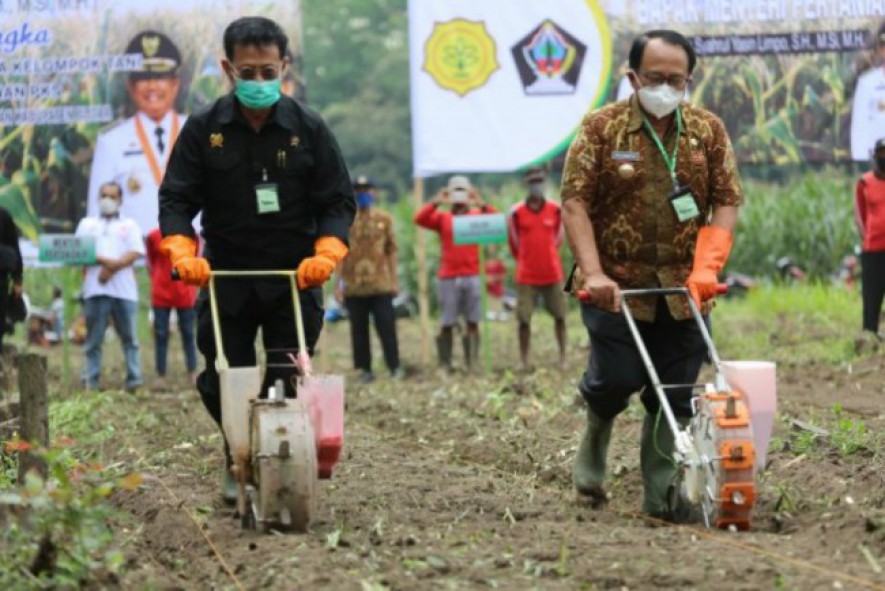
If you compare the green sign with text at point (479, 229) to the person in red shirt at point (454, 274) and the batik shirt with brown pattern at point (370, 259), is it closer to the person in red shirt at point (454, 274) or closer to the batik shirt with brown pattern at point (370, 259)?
the person in red shirt at point (454, 274)

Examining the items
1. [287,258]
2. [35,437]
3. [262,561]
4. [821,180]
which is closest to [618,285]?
[287,258]

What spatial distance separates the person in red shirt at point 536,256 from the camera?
15.9 meters

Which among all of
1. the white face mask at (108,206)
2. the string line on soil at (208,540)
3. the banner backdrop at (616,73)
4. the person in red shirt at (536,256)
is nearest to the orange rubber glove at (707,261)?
the string line on soil at (208,540)

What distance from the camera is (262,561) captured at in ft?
19.9

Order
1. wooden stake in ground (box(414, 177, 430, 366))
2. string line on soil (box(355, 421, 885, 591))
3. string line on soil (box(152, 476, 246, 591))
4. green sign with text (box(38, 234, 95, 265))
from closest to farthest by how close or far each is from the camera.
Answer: string line on soil (box(355, 421, 885, 591))
string line on soil (box(152, 476, 246, 591))
green sign with text (box(38, 234, 95, 265))
wooden stake in ground (box(414, 177, 430, 366))

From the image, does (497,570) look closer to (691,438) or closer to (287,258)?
(691,438)

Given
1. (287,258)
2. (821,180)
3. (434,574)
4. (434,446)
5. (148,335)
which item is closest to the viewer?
(434,574)

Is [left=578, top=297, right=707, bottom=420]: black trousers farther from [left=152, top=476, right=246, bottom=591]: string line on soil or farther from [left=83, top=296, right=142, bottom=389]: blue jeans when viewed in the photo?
[left=83, top=296, right=142, bottom=389]: blue jeans

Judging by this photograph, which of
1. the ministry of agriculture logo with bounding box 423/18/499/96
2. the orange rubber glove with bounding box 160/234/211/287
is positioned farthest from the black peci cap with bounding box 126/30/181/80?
the orange rubber glove with bounding box 160/234/211/287

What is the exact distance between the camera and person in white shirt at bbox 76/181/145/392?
15.0 meters

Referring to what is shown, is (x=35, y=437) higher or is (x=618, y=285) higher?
(x=618, y=285)

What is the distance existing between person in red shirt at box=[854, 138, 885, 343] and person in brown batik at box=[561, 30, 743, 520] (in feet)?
27.9

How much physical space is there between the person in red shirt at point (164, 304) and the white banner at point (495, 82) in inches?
99.8

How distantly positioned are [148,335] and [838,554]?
54.7ft
